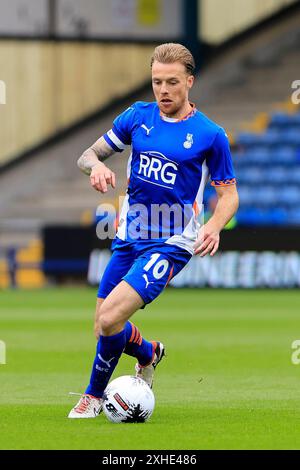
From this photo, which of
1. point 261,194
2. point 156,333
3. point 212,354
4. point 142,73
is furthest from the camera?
point 142,73

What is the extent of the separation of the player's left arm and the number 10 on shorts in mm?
224

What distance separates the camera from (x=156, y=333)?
14766 mm

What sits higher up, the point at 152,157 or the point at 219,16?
the point at 219,16

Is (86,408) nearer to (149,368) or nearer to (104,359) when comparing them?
(104,359)

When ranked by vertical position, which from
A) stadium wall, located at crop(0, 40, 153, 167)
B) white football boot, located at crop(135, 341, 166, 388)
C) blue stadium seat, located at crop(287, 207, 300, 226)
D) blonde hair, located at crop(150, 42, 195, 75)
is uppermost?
stadium wall, located at crop(0, 40, 153, 167)

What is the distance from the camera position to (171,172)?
805 cm

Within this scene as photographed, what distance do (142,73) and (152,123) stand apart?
74.7ft

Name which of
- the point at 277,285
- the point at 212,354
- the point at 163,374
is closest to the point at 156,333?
the point at 212,354

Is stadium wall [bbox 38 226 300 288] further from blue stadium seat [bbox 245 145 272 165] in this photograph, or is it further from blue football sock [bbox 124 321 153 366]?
blue football sock [bbox 124 321 153 366]

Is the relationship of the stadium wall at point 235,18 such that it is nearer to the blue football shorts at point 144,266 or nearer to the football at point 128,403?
the blue football shorts at point 144,266

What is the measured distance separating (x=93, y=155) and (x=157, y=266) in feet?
2.77

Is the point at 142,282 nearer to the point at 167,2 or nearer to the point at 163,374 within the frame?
the point at 163,374

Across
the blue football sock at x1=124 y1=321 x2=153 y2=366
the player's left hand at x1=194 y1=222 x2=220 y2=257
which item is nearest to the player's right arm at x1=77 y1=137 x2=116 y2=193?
the player's left hand at x1=194 y1=222 x2=220 y2=257

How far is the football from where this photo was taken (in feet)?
25.7
